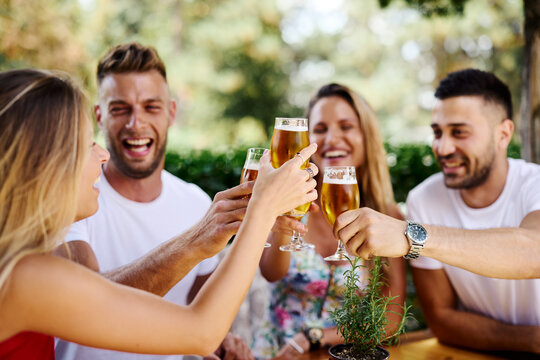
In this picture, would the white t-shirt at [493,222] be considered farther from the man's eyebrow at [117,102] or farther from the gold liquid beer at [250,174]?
the man's eyebrow at [117,102]

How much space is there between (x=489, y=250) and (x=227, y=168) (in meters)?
2.75

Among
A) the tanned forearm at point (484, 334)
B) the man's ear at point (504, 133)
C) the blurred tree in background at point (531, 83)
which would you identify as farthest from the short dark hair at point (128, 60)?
the blurred tree in background at point (531, 83)

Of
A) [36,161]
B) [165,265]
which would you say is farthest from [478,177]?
[36,161]

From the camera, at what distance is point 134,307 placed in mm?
1438

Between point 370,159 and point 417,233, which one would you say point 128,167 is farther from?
point 417,233

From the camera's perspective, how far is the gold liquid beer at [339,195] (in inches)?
79.0

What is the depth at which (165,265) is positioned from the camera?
2150 millimetres

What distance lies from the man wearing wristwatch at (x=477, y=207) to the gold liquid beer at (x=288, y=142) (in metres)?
0.99

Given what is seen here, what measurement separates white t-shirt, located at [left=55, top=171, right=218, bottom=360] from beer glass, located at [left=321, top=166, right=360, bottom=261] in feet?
4.25

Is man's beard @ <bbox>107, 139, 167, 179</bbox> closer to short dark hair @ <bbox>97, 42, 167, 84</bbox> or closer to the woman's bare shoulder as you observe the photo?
short dark hair @ <bbox>97, 42, 167, 84</bbox>

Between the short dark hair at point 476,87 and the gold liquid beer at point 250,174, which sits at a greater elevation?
the short dark hair at point 476,87

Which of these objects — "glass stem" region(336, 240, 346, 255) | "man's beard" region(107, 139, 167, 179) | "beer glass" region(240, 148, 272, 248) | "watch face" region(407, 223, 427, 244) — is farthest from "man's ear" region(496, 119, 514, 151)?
"man's beard" region(107, 139, 167, 179)

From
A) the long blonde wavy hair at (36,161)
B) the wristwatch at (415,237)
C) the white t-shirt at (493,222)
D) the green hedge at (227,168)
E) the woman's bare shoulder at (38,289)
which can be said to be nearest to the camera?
the woman's bare shoulder at (38,289)

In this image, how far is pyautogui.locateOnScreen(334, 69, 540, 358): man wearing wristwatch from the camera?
8.50 feet
